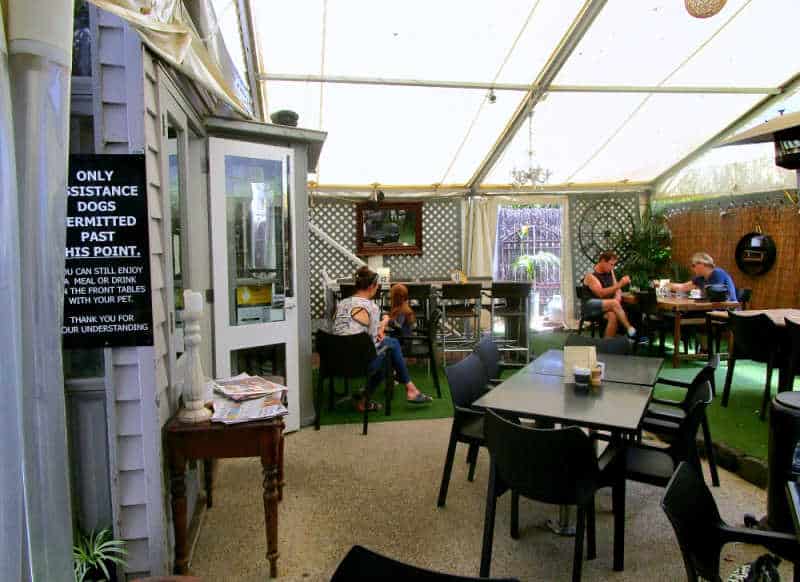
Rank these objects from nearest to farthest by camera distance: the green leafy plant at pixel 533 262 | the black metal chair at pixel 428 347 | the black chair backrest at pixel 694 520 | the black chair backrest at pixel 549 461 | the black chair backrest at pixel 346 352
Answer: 1. the black chair backrest at pixel 694 520
2. the black chair backrest at pixel 549 461
3. the black chair backrest at pixel 346 352
4. the black metal chair at pixel 428 347
5. the green leafy plant at pixel 533 262

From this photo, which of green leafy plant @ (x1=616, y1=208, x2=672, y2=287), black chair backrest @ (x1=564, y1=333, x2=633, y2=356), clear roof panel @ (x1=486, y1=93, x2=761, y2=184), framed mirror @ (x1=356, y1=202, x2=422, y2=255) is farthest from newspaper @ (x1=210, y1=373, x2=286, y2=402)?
green leafy plant @ (x1=616, y1=208, x2=672, y2=287)

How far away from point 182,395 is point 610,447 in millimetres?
1643

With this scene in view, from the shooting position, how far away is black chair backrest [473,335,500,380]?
2.85 meters

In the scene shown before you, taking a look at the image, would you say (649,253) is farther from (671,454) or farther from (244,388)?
(244,388)

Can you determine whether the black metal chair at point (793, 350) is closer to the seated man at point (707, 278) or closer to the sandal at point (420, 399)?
the seated man at point (707, 278)

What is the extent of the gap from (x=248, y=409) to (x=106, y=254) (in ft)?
2.39

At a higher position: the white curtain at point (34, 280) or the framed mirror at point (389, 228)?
the framed mirror at point (389, 228)

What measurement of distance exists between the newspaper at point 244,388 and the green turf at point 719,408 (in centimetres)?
147

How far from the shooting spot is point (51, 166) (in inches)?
→ 29.5

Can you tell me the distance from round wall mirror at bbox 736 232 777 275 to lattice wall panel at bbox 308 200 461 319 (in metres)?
3.64

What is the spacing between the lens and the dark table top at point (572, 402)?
1.75 meters

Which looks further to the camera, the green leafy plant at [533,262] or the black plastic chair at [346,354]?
the green leafy plant at [533,262]

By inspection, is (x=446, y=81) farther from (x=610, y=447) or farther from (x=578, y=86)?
(x=610, y=447)

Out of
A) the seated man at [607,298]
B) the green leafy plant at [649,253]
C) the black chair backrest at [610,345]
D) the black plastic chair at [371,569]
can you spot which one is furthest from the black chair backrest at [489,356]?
the green leafy plant at [649,253]
